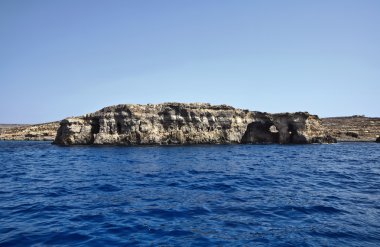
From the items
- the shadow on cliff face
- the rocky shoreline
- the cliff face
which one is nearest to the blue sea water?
the cliff face

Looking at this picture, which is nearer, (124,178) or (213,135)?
(124,178)

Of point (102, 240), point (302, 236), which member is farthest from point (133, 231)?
point (302, 236)

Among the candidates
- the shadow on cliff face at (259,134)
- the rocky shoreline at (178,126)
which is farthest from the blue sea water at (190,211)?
the shadow on cliff face at (259,134)

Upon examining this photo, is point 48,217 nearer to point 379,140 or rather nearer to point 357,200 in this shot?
point 357,200

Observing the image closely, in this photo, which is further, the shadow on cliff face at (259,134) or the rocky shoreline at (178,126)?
the shadow on cliff face at (259,134)

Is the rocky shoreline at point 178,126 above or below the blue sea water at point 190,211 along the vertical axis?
above

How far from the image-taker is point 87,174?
21.7 m

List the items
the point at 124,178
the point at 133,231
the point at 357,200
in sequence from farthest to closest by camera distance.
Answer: the point at 124,178 → the point at 357,200 → the point at 133,231

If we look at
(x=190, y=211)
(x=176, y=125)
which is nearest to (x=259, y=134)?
(x=176, y=125)

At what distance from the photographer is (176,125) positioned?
65.0 m

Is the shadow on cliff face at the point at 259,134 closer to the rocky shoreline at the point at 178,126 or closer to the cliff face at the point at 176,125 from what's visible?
the rocky shoreline at the point at 178,126

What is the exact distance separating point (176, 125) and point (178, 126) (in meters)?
0.56

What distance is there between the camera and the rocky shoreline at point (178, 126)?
62.4 metres

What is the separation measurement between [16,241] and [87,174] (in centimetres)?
1351
